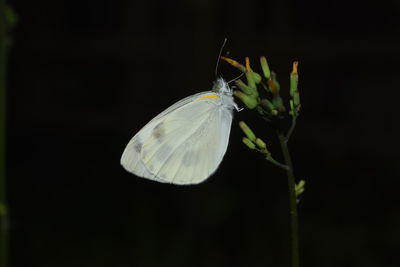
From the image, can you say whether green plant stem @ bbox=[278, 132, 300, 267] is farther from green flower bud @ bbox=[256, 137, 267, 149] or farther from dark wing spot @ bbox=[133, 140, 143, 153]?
dark wing spot @ bbox=[133, 140, 143, 153]

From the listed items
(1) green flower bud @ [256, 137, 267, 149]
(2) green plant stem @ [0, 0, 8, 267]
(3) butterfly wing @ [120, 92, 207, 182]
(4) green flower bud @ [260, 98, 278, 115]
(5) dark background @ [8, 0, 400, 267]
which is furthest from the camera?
(5) dark background @ [8, 0, 400, 267]

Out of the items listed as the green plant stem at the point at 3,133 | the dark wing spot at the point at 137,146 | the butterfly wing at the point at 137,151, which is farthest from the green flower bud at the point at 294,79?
the green plant stem at the point at 3,133

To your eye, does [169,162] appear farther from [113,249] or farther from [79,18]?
[79,18]

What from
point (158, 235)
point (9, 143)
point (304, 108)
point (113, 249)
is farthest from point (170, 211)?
point (9, 143)

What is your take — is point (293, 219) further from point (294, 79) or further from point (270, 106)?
point (294, 79)

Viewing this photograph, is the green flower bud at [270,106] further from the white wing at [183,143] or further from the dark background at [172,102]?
the dark background at [172,102]

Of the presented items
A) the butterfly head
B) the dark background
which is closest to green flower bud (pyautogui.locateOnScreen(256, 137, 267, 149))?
the butterfly head

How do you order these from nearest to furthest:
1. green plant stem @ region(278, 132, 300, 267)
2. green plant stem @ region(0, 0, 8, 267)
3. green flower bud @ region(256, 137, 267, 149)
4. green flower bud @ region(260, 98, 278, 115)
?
green plant stem @ region(278, 132, 300, 267), green flower bud @ region(260, 98, 278, 115), green flower bud @ region(256, 137, 267, 149), green plant stem @ region(0, 0, 8, 267)

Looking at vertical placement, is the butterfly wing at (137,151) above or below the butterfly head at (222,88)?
below
